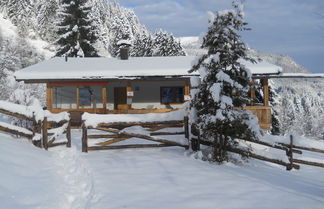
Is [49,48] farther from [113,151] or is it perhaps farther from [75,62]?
[113,151]

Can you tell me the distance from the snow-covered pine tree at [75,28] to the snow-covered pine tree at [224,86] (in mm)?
25567

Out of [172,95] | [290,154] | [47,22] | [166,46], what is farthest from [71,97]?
[47,22]

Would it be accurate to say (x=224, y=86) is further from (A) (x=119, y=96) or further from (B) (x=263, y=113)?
(A) (x=119, y=96)

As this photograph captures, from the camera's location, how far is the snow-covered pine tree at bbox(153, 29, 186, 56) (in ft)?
165

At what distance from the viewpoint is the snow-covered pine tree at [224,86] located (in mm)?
8914

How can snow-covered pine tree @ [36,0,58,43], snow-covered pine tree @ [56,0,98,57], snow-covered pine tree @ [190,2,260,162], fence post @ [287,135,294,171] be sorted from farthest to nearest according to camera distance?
snow-covered pine tree @ [36,0,58,43] → snow-covered pine tree @ [56,0,98,57] → fence post @ [287,135,294,171] → snow-covered pine tree @ [190,2,260,162]

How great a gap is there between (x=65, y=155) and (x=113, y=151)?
163cm

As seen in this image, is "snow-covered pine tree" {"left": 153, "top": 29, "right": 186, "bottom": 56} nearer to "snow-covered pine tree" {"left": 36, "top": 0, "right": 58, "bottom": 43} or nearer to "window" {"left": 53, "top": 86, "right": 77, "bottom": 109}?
"snow-covered pine tree" {"left": 36, "top": 0, "right": 58, "bottom": 43}

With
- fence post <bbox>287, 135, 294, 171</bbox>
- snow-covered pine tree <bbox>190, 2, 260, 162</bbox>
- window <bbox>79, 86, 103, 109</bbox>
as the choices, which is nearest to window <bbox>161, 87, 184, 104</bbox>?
window <bbox>79, 86, 103, 109</bbox>

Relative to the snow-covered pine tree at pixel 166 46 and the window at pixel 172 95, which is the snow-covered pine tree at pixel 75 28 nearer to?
the window at pixel 172 95

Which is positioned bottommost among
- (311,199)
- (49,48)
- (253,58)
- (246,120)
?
(311,199)

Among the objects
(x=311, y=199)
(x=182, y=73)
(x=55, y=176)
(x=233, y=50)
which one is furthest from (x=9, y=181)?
(x=182, y=73)

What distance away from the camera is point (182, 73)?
1845 cm

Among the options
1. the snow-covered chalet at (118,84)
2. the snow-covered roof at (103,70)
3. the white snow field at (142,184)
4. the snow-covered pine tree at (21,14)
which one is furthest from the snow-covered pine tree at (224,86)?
the snow-covered pine tree at (21,14)
